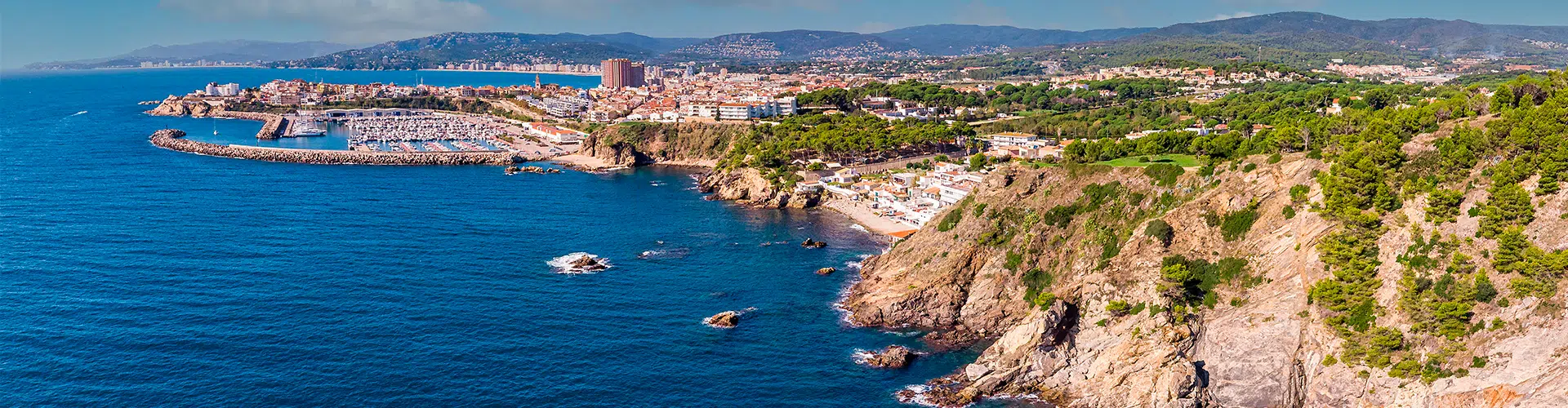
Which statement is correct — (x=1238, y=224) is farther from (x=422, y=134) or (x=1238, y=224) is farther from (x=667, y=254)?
(x=422, y=134)

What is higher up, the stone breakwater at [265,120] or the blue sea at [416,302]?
the stone breakwater at [265,120]

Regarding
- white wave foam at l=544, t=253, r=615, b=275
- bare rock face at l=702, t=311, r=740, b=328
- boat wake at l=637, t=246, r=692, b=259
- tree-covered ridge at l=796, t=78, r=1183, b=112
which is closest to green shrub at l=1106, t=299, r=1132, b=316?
bare rock face at l=702, t=311, r=740, b=328

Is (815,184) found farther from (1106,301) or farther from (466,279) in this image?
(1106,301)

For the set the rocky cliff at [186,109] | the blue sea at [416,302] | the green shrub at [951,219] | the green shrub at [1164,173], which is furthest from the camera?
the rocky cliff at [186,109]

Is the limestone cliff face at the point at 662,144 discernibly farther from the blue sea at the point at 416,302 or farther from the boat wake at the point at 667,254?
the boat wake at the point at 667,254

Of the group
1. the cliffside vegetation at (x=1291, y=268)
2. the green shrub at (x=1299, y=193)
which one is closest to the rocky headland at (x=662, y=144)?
the cliffside vegetation at (x=1291, y=268)

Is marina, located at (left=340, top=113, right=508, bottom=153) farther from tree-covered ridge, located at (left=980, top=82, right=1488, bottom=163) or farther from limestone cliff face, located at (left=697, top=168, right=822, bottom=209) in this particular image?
tree-covered ridge, located at (left=980, top=82, right=1488, bottom=163)
